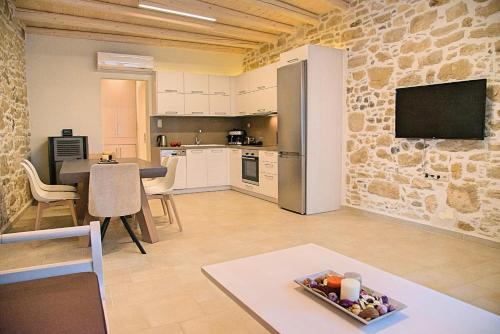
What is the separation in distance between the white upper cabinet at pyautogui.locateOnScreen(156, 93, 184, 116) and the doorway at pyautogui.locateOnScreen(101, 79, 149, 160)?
2.04m

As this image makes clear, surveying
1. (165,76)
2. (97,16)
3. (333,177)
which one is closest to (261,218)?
(333,177)

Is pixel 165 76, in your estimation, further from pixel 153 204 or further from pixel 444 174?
pixel 444 174

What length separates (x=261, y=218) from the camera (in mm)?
4762

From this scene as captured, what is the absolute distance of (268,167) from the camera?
5777 millimetres

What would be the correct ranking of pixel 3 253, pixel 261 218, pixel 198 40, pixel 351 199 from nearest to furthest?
pixel 3 253
pixel 261 218
pixel 351 199
pixel 198 40

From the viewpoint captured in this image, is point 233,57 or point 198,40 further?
point 233,57

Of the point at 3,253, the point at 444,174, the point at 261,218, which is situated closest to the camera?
the point at 3,253

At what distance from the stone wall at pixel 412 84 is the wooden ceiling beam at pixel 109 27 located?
6.83 ft

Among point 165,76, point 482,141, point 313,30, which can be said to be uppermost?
point 313,30

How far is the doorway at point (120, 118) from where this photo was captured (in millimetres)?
8633

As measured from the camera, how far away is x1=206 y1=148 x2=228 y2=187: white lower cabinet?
6.82 metres

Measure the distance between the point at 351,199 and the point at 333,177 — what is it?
0.41 meters

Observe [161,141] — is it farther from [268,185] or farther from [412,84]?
[412,84]

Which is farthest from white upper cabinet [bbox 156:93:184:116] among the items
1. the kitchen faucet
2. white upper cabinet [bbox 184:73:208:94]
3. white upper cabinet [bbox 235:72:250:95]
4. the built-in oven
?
the built-in oven
